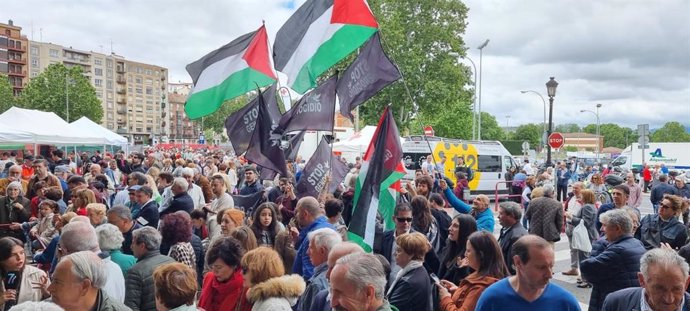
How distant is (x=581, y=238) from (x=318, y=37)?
16.6 ft

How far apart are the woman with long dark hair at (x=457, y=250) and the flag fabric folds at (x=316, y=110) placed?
266 centimetres

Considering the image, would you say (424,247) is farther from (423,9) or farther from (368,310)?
(423,9)

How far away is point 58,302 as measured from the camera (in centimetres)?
311

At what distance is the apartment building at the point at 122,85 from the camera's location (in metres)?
106

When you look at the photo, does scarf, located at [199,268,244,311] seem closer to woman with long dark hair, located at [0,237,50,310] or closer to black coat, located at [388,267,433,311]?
black coat, located at [388,267,433,311]

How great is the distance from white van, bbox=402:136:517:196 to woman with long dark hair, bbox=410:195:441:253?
1401 cm

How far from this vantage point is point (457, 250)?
4.95 m

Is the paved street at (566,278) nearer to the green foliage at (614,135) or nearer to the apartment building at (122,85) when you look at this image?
the apartment building at (122,85)

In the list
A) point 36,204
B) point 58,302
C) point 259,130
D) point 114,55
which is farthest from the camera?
point 114,55

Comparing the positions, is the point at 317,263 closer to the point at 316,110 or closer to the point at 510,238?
the point at 510,238

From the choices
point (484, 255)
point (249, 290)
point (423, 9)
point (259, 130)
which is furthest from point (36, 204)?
point (423, 9)

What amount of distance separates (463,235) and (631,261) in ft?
4.69

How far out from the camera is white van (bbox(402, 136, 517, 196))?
66.7 ft

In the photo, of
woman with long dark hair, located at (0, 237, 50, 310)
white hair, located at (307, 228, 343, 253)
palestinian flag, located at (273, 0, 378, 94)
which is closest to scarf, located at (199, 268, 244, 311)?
white hair, located at (307, 228, 343, 253)
